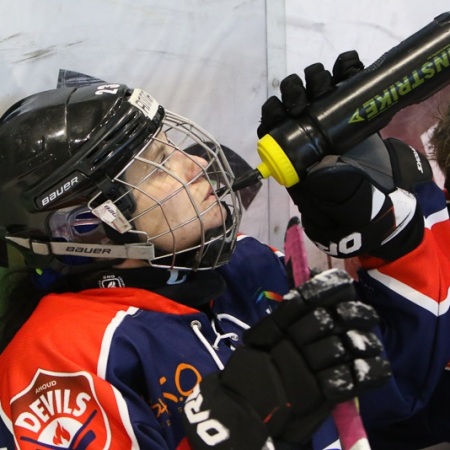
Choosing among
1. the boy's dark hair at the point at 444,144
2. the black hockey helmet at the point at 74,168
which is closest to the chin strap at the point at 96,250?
Answer: the black hockey helmet at the point at 74,168

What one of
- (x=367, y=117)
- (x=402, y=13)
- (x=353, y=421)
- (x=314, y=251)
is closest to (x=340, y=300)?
(x=353, y=421)

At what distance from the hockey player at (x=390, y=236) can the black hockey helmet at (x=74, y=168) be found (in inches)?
7.1

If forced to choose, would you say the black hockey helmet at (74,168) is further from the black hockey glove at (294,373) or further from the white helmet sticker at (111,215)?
the black hockey glove at (294,373)

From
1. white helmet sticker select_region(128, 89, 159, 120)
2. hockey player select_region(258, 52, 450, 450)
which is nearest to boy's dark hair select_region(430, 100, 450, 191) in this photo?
hockey player select_region(258, 52, 450, 450)

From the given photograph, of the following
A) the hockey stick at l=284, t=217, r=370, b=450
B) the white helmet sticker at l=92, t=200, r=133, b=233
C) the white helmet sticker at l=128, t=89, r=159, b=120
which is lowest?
the hockey stick at l=284, t=217, r=370, b=450

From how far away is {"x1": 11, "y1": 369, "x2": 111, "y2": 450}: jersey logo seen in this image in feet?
2.79

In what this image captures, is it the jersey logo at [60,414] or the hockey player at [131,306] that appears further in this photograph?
the jersey logo at [60,414]

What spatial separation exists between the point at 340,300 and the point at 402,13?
3.69 ft

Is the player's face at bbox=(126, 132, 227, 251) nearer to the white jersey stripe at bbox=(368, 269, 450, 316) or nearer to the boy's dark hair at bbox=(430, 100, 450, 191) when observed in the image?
the white jersey stripe at bbox=(368, 269, 450, 316)

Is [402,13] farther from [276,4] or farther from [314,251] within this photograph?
[314,251]

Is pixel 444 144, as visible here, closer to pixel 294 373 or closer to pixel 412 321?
pixel 412 321

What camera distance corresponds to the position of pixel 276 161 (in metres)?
0.92

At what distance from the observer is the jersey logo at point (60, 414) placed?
851 mm

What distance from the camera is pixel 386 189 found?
1045 millimetres
